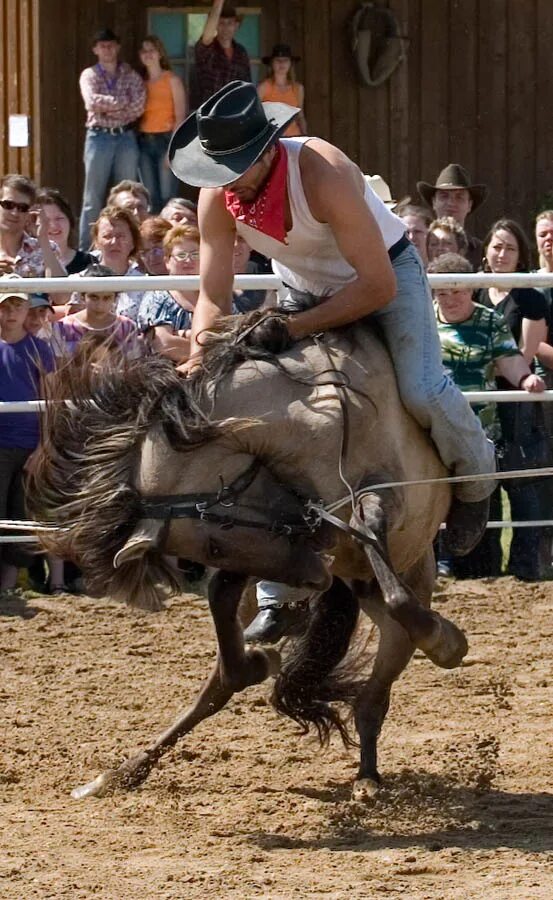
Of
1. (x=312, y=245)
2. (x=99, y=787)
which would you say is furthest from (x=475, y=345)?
(x=99, y=787)

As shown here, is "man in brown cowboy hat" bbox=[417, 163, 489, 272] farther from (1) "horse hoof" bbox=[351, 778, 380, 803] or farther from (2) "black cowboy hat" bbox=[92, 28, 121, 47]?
(1) "horse hoof" bbox=[351, 778, 380, 803]

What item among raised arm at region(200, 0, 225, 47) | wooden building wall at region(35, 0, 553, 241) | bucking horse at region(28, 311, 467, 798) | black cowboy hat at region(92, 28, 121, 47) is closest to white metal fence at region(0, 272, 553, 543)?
bucking horse at region(28, 311, 467, 798)

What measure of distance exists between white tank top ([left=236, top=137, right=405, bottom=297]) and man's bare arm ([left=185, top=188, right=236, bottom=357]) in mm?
81

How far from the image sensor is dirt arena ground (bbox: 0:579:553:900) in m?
3.87

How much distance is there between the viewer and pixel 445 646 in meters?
4.32

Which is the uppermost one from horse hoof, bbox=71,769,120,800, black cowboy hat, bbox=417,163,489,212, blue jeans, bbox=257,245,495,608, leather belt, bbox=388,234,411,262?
black cowboy hat, bbox=417,163,489,212

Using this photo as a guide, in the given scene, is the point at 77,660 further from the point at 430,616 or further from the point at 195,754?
the point at 430,616

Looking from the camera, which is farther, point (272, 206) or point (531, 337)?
point (531, 337)

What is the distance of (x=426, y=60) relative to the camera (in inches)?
527

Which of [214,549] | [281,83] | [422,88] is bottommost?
[214,549]

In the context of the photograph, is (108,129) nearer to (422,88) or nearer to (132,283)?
(422,88)

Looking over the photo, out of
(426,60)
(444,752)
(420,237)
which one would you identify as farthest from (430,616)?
(426,60)

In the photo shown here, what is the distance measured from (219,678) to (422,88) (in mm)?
9526

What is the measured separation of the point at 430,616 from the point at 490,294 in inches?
164
